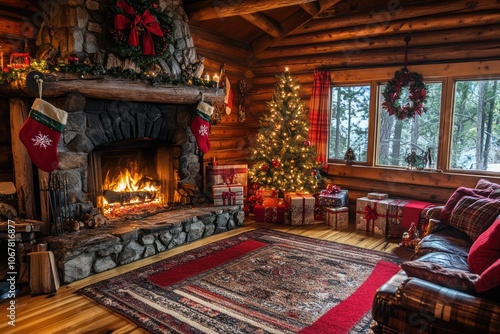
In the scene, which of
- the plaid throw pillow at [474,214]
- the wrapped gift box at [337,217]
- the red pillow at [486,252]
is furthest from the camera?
the wrapped gift box at [337,217]

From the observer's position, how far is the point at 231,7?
4.89 meters

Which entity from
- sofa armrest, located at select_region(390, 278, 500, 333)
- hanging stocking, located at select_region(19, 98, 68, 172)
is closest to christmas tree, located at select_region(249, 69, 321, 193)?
hanging stocking, located at select_region(19, 98, 68, 172)

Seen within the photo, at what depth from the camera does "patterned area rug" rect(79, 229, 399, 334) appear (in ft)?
9.37

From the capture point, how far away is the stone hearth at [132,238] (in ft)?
11.8

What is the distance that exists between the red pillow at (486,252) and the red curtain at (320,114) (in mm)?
3937

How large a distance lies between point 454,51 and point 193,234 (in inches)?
175

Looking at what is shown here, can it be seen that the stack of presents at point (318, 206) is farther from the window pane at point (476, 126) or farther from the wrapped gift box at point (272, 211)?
the window pane at point (476, 126)

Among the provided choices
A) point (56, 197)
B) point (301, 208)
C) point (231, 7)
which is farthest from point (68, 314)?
point (231, 7)

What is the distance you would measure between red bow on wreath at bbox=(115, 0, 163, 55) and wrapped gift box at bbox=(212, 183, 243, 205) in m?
2.17

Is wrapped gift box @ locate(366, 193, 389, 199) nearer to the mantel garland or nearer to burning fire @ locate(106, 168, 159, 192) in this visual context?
the mantel garland

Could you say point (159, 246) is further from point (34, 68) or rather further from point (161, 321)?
point (34, 68)

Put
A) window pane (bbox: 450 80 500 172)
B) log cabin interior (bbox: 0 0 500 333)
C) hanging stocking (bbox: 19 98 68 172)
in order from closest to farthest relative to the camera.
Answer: hanging stocking (bbox: 19 98 68 172)
log cabin interior (bbox: 0 0 500 333)
window pane (bbox: 450 80 500 172)

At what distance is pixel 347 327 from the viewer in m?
2.80

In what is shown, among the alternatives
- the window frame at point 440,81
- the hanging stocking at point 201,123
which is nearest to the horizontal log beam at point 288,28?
the window frame at point 440,81
